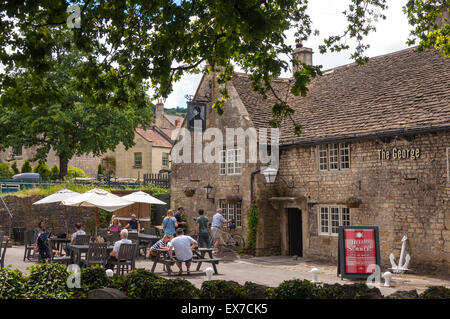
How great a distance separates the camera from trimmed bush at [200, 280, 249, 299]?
7.54 meters

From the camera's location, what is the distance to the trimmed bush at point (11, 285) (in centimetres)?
764

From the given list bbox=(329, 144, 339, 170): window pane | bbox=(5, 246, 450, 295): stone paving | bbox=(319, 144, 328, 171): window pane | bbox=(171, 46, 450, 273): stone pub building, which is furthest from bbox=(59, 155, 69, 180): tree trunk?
bbox=(329, 144, 339, 170): window pane

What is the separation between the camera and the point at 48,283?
26.0 ft

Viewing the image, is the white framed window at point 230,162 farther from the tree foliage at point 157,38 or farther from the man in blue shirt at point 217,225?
the tree foliage at point 157,38

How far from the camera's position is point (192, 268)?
57.2 feet

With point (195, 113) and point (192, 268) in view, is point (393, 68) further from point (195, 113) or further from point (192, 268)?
point (192, 268)

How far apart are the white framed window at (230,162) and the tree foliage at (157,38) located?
10790 millimetres

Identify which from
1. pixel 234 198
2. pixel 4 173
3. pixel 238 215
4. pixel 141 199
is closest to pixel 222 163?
pixel 234 198

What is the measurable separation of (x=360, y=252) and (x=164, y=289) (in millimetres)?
8742

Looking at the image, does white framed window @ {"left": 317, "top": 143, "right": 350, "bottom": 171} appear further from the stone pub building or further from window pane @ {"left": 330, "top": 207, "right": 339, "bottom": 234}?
window pane @ {"left": 330, "top": 207, "right": 339, "bottom": 234}

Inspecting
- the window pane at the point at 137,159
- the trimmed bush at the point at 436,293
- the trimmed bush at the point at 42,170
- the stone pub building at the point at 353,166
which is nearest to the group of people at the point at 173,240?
the stone pub building at the point at 353,166

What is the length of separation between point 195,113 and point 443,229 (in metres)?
13.0

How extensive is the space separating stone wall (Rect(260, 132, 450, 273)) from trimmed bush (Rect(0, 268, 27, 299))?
500 inches

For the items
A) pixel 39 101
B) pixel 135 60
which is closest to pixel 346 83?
pixel 135 60
